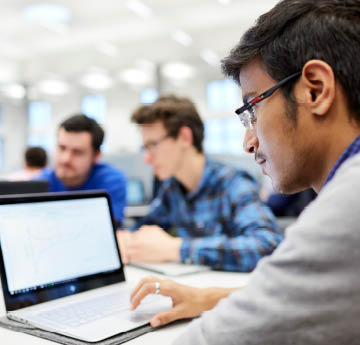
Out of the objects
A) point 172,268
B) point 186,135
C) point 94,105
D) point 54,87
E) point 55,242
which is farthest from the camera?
point 94,105

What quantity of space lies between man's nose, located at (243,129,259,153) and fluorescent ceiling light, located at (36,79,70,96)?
8.62 metres

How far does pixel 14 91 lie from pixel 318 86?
9029 mm

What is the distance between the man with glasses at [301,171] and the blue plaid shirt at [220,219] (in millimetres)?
399

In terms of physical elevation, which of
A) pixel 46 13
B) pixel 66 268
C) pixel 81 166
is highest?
pixel 46 13

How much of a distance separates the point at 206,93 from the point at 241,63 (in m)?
8.56

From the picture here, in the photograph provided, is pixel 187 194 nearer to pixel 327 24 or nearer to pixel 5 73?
pixel 327 24

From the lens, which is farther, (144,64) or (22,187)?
(144,64)

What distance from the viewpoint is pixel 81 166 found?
84.4 inches

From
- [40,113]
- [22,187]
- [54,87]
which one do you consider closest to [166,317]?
[22,187]

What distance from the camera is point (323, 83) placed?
2.08 ft

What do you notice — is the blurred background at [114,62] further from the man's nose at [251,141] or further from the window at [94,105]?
the man's nose at [251,141]

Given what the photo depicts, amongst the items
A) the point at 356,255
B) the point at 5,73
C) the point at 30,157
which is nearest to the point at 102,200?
the point at 356,255

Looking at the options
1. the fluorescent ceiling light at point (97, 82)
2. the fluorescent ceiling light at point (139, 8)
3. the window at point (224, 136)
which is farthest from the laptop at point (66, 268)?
the fluorescent ceiling light at point (97, 82)

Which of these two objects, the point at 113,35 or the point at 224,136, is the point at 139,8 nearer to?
the point at 113,35
